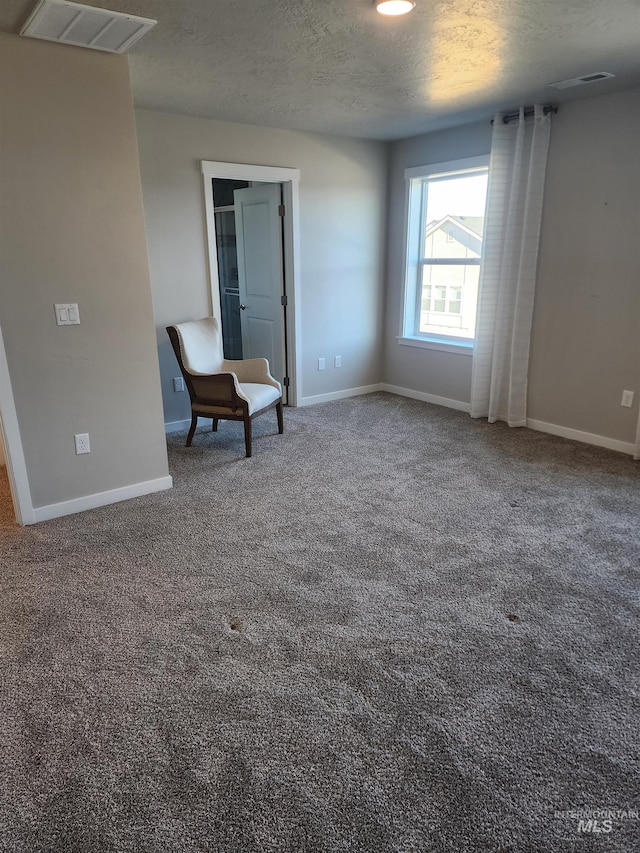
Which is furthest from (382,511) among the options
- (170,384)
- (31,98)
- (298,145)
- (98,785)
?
(298,145)

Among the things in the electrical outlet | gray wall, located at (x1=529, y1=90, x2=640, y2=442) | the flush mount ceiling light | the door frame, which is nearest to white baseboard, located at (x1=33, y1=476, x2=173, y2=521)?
the electrical outlet

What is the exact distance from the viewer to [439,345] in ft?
17.0

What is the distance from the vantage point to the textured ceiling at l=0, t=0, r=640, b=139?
→ 229cm

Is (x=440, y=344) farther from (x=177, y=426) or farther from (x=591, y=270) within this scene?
(x=177, y=426)

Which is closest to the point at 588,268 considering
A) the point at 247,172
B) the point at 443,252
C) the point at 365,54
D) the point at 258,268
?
the point at 443,252

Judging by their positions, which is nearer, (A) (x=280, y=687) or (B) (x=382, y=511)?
(A) (x=280, y=687)

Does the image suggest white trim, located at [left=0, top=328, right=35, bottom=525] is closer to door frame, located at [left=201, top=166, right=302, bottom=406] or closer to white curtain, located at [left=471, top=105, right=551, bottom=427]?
door frame, located at [left=201, top=166, right=302, bottom=406]

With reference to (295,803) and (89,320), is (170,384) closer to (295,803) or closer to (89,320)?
(89,320)

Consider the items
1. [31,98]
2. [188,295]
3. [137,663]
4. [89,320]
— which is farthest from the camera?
[188,295]

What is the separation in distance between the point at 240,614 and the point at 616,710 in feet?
4.52

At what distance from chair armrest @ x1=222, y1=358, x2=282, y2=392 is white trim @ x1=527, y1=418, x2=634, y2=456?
217 cm

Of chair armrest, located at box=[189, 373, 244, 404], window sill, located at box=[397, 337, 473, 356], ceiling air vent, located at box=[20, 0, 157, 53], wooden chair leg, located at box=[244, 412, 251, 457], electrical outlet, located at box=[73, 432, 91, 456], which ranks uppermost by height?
ceiling air vent, located at box=[20, 0, 157, 53]

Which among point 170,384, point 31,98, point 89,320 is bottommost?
point 170,384

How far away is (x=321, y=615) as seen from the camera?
222cm
